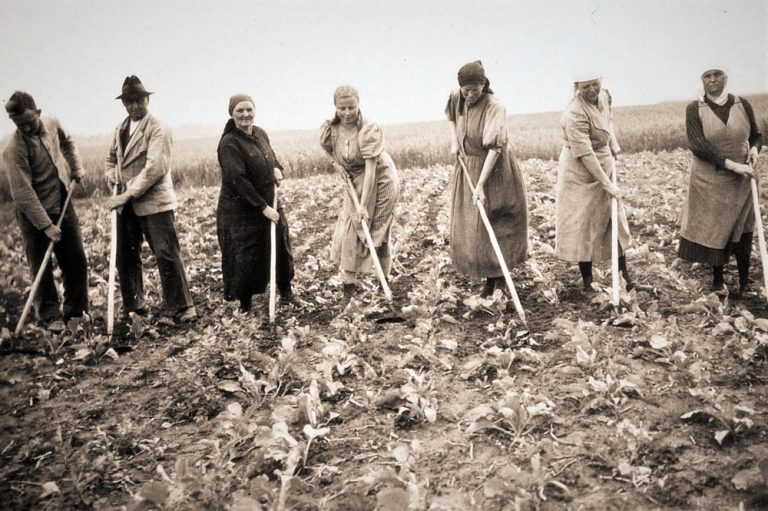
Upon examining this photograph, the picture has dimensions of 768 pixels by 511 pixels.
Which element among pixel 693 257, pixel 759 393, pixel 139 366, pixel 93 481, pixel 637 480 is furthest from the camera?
pixel 693 257

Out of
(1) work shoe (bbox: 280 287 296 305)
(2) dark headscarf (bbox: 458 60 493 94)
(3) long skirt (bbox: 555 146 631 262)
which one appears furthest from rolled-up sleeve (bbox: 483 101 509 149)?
(1) work shoe (bbox: 280 287 296 305)

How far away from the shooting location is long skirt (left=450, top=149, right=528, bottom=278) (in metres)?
4.24

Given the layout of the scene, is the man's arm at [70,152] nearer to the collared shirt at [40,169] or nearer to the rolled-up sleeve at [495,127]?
the collared shirt at [40,169]

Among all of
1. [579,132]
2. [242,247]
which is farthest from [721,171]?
[242,247]

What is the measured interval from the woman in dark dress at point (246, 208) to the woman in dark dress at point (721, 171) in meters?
3.13

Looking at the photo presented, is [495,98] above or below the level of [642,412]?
above

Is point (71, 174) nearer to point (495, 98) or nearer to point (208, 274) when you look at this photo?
point (208, 274)

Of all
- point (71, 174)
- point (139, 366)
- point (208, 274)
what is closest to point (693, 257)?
point (139, 366)

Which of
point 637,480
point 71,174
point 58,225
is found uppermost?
point 71,174

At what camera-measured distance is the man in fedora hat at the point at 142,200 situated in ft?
14.1

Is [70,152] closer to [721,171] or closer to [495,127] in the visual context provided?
[495,127]

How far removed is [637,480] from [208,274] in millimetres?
4938

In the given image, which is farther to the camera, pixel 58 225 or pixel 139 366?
pixel 58 225

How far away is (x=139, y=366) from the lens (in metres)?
3.87
